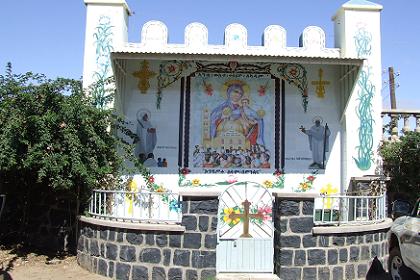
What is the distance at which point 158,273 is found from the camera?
7.98m

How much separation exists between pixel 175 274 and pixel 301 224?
2375 mm

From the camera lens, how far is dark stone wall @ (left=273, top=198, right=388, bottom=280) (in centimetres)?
786

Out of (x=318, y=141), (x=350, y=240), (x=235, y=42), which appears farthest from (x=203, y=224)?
(x=235, y=42)

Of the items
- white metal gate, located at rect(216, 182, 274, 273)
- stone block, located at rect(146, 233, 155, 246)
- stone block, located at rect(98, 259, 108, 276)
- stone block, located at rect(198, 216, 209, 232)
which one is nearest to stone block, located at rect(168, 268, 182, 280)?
stone block, located at rect(146, 233, 155, 246)

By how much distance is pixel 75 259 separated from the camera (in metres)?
9.55

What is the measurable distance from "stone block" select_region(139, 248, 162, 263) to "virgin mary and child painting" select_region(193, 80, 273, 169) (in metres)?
4.31

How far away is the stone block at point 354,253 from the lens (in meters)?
8.20

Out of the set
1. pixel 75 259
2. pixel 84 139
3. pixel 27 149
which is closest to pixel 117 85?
pixel 84 139

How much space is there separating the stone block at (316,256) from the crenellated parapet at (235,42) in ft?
19.3

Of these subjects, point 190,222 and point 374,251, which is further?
point 374,251

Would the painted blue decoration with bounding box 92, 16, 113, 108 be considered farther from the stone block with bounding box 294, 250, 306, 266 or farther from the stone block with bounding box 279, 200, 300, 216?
the stone block with bounding box 294, 250, 306, 266

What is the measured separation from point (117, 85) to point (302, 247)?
6.40 metres

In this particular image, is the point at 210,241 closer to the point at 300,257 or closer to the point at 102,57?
the point at 300,257

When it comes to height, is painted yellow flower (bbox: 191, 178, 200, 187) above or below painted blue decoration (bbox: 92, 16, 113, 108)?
below
